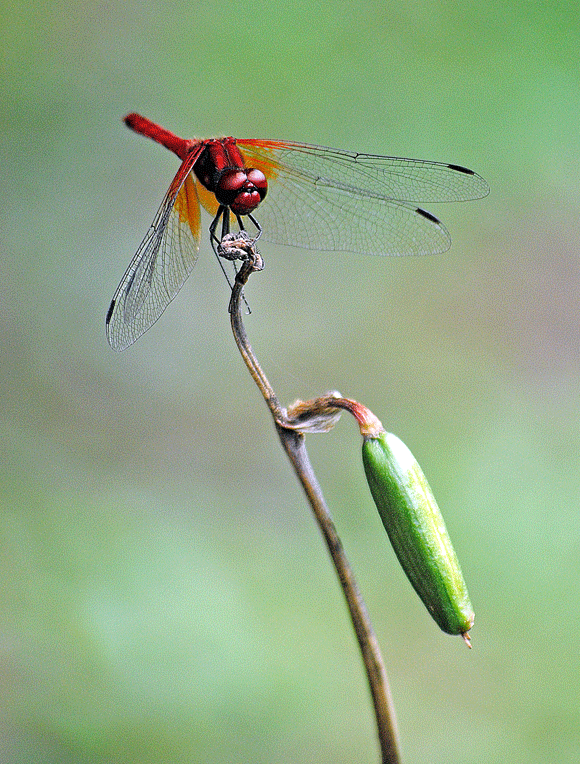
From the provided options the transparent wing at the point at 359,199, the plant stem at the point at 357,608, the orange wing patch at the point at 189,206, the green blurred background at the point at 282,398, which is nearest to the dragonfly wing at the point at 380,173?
the transparent wing at the point at 359,199

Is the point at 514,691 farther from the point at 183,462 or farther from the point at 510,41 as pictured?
the point at 510,41

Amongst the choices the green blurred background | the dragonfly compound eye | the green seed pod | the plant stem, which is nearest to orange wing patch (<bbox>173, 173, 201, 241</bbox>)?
the dragonfly compound eye

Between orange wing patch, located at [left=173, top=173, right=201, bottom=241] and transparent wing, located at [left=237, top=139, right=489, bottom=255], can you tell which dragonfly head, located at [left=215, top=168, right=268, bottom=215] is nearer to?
orange wing patch, located at [left=173, top=173, right=201, bottom=241]

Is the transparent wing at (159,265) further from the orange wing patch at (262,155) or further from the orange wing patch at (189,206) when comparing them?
the orange wing patch at (262,155)

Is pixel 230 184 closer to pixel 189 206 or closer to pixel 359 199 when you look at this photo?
pixel 189 206

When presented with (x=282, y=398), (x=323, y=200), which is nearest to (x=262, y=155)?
(x=323, y=200)

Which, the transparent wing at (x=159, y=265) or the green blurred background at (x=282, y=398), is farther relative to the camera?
the green blurred background at (x=282, y=398)
